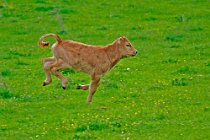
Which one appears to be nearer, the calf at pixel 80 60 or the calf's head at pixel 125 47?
the calf at pixel 80 60

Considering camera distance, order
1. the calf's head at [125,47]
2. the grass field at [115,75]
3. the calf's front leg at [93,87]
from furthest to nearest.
A: 1. the calf's head at [125,47]
2. the calf's front leg at [93,87]
3. the grass field at [115,75]

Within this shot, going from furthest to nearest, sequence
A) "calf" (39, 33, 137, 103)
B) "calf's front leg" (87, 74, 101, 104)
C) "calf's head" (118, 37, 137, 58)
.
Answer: "calf's head" (118, 37, 137, 58), "calf" (39, 33, 137, 103), "calf's front leg" (87, 74, 101, 104)

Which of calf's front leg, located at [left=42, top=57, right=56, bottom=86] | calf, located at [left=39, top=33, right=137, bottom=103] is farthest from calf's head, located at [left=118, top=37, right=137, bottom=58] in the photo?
calf's front leg, located at [left=42, top=57, right=56, bottom=86]

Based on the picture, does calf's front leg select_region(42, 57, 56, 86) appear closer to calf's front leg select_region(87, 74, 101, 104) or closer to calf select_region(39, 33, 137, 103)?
calf select_region(39, 33, 137, 103)

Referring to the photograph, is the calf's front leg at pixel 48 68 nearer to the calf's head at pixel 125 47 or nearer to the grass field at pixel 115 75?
the grass field at pixel 115 75

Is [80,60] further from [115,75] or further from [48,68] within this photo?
[115,75]

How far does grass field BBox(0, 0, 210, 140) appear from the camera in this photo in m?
15.3

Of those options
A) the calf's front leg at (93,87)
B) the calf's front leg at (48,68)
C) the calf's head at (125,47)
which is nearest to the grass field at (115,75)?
the calf's front leg at (93,87)

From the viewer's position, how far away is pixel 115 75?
21250mm

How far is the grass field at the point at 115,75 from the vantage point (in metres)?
15.3

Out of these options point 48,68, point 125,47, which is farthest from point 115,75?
point 48,68

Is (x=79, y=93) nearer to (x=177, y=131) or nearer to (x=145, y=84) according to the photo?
(x=145, y=84)

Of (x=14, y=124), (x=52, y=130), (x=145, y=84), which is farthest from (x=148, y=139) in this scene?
(x=145, y=84)

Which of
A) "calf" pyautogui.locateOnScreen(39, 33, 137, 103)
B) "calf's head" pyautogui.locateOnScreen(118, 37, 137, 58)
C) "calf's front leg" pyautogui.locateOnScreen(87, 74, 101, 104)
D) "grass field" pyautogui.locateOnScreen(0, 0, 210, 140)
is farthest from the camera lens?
"calf's head" pyautogui.locateOnScreen(118, 37, 137, 58)
